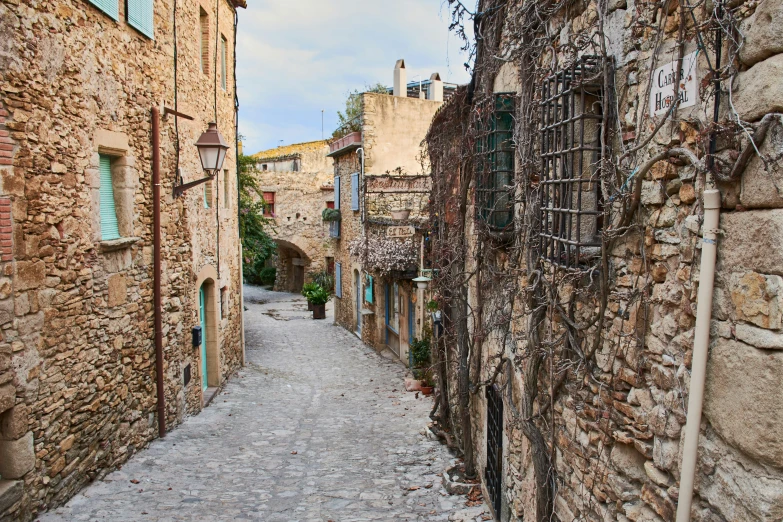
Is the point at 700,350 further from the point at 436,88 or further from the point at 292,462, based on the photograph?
the point at 436,88

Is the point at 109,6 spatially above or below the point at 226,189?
above

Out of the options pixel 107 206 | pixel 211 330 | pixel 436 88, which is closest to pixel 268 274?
pixel 436 88

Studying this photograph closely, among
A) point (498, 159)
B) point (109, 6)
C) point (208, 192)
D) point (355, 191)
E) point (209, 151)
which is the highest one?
point (109, 6)

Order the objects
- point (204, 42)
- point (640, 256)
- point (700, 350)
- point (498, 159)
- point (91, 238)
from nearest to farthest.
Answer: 1. point (700, 350)
2. point (640, 256)
3. point (498, 159)
4. point (91, 238)
5. point (204, 42)

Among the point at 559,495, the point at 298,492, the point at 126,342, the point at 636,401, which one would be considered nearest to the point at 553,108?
the point at 636,401

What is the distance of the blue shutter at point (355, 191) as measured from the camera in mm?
17188

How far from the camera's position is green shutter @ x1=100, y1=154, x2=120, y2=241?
6.40 meters

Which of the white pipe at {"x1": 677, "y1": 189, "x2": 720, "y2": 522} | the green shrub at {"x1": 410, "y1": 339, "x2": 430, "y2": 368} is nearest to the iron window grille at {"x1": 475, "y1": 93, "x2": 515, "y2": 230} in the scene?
the white pipe at {"x1": 677, "y1": 189, "x2": 720, "y2": 522}

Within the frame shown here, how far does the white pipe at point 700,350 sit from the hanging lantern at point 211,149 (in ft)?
23.5

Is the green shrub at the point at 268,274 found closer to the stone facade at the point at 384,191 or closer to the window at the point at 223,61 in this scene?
the stone facade at the point at 384,191

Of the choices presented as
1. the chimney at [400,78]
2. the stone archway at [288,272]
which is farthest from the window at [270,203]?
the chimney at [400,78]

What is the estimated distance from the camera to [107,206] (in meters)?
6.54

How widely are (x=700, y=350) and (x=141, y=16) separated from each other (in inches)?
287

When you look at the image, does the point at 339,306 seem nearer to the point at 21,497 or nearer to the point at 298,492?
the point at 298,492
